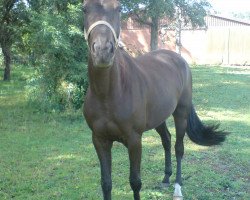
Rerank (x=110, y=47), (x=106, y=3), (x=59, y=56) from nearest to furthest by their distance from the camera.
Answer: (x=110, y=47) → (x=106, y=3) → (x=59, y=56)

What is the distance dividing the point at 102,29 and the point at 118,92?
0.72 metres

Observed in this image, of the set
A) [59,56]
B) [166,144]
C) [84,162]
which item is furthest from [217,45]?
[166,144]

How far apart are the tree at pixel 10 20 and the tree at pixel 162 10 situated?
4236mm

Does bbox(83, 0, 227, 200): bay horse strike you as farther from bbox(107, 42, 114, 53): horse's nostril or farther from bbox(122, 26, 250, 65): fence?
bbox(122, 26, 250, 65): fence

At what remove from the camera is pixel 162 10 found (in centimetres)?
1102

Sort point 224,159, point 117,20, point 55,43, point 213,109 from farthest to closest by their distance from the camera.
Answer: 1. point 213,109
2. point 55,43
3. point 224,159
4. point 117,20

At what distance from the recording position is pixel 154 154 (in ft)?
18.6

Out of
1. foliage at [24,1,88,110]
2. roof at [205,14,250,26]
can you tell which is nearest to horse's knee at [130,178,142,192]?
foliage at [24,1,88,110]

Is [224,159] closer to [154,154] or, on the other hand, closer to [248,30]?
[154,154]

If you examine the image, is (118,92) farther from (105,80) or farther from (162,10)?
(162,10)

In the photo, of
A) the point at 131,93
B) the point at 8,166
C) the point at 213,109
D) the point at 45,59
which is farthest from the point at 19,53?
the point at 131,93

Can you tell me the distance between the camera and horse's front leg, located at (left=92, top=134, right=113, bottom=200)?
341 cm

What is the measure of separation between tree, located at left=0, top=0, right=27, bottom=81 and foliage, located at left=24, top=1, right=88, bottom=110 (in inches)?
221

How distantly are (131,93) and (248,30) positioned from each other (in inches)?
854
